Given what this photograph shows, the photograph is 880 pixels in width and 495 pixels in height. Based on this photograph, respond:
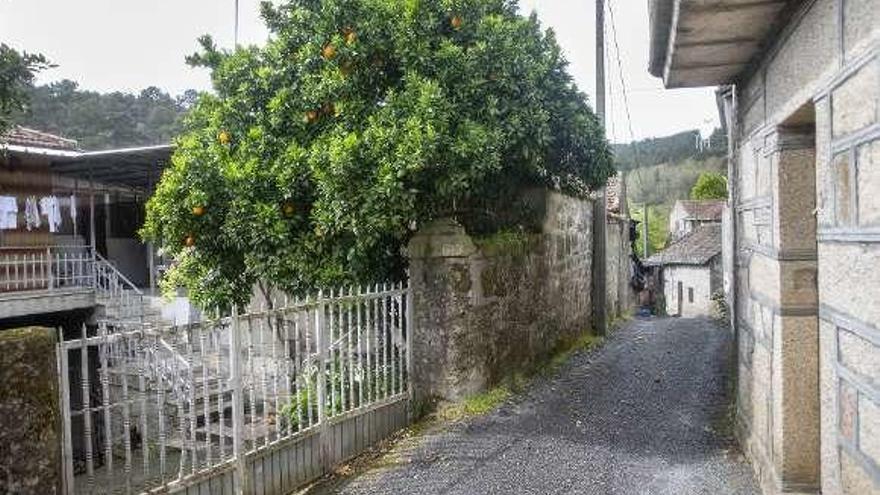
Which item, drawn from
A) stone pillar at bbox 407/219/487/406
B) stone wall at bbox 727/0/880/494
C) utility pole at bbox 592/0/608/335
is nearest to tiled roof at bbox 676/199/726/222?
utility pole at bbox 592/0/608/335

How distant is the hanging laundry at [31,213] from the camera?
14.0m

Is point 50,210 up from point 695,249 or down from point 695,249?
up

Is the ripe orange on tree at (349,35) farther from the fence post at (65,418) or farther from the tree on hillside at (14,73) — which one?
the fence post at (65,418)

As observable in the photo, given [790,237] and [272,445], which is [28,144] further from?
[790,237]

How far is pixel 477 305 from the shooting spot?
709 centimetres

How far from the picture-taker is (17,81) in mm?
5672

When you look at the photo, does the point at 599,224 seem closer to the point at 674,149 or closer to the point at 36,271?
the point at 36,271

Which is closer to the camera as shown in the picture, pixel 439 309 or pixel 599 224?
pixel 439 309

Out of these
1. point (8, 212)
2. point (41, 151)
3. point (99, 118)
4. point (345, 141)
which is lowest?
point (8, 212)

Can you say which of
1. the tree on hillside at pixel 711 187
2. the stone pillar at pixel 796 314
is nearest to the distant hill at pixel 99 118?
the stone pillar at pixel 796 314

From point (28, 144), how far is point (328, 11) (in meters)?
9.44

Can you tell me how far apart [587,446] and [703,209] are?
40949 mm

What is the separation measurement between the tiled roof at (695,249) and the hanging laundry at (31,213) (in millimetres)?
28206

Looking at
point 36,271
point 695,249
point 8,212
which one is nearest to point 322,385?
point 8,212
